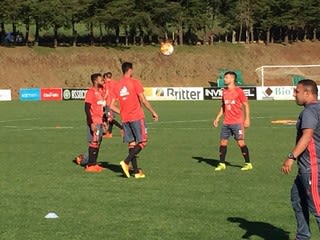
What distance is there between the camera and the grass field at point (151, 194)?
335 inches

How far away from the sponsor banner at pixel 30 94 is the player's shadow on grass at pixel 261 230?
46970 millimetres

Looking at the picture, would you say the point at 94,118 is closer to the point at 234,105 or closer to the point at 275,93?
the point at 234,105

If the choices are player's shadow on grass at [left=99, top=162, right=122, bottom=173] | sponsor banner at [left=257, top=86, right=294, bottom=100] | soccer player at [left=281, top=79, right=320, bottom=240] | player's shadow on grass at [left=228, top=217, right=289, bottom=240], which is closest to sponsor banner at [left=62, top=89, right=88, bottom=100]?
sponsor banner at [left=257, top=86, right=294, bottom=100]

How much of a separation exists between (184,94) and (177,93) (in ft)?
1.74

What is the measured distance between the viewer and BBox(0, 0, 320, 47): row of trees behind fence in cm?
7669

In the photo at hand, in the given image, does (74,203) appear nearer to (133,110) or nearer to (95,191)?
(95,191)

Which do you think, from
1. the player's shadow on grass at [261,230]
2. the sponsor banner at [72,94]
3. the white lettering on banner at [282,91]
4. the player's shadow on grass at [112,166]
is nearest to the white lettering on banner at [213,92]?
the white lettering on banner at [282,91]

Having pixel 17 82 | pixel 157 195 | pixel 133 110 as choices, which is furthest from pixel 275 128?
→ pixel 17 82

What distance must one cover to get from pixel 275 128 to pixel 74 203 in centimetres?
1567

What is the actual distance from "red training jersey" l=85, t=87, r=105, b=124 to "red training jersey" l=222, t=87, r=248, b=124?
2.58m

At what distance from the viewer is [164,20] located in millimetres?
85938

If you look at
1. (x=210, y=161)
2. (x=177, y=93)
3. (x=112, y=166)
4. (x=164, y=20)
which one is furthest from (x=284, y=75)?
(x=112, y=166)

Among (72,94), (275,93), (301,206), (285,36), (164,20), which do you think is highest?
(164,20)

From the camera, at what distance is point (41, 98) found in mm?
54469
